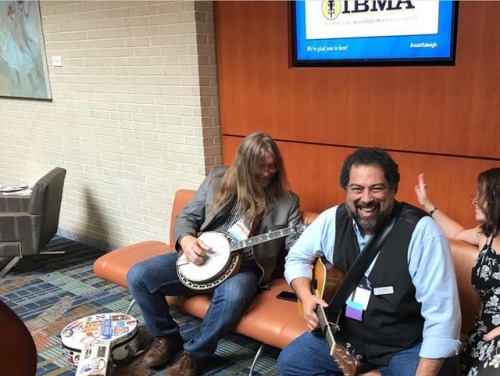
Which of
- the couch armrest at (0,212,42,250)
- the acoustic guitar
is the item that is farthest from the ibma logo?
the couch armrest at (0,212,42,250)

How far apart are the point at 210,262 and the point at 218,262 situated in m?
0.05

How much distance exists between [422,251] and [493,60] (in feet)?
3.54

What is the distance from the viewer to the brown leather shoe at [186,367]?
8.59 ft

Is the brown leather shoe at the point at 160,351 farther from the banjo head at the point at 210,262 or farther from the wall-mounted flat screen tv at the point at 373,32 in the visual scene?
the wall-mounted flat screen tv at the point at 373,32

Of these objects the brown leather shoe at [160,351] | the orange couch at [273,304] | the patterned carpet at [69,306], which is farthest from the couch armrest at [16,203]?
the brown leather shoe at [160,351]

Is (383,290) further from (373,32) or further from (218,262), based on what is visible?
(373,32)

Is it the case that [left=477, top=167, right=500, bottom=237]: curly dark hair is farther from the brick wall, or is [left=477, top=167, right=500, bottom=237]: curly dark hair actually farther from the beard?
the brick wall

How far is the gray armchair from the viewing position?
4.02 meters

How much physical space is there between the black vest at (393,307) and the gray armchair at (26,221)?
9.42ft

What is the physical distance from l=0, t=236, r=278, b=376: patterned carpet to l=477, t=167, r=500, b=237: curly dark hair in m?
1.38

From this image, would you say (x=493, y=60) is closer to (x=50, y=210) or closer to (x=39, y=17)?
(x=50, y=210)

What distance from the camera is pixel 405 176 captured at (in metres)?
2.81

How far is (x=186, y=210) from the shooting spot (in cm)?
300

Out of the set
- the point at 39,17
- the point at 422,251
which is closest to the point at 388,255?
the point at 422,251
